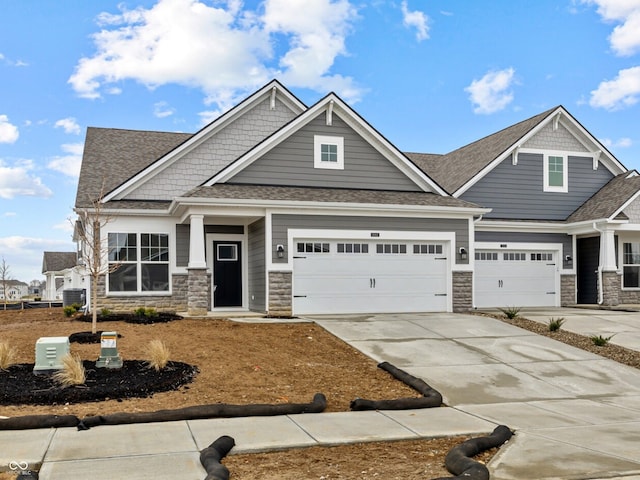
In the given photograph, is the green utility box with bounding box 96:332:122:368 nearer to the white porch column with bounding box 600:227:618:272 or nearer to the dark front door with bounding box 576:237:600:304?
the white porch column with bounding box 600:227:618:272

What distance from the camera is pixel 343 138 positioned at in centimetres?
1908

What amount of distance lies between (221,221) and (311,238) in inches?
119

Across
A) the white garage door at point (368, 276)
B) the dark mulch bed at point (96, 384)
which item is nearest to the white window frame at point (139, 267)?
the white garage door at point (368, 276)

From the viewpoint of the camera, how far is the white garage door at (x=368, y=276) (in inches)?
699

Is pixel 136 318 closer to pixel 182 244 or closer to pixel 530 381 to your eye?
pixel 182 244

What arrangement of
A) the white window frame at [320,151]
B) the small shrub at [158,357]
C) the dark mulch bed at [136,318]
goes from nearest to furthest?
the small shrub at [158,357] < the dark mulch bed at [136,318] < the white window frame at [320,151]

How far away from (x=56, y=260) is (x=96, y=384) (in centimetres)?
5221

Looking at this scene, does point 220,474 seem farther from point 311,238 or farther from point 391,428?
point 311,238

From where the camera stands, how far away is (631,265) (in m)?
23.1

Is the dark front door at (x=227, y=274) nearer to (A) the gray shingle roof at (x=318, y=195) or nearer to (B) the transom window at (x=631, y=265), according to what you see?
(A) the gray shingle roof at (x=318, y=195)

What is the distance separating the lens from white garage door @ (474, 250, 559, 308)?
848 inches

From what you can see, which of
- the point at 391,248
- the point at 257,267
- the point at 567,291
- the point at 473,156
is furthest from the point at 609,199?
the point at 257,267

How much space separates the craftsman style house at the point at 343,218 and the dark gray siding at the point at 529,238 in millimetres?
45

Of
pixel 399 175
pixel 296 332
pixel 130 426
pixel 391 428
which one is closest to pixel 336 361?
pixel 296 332
